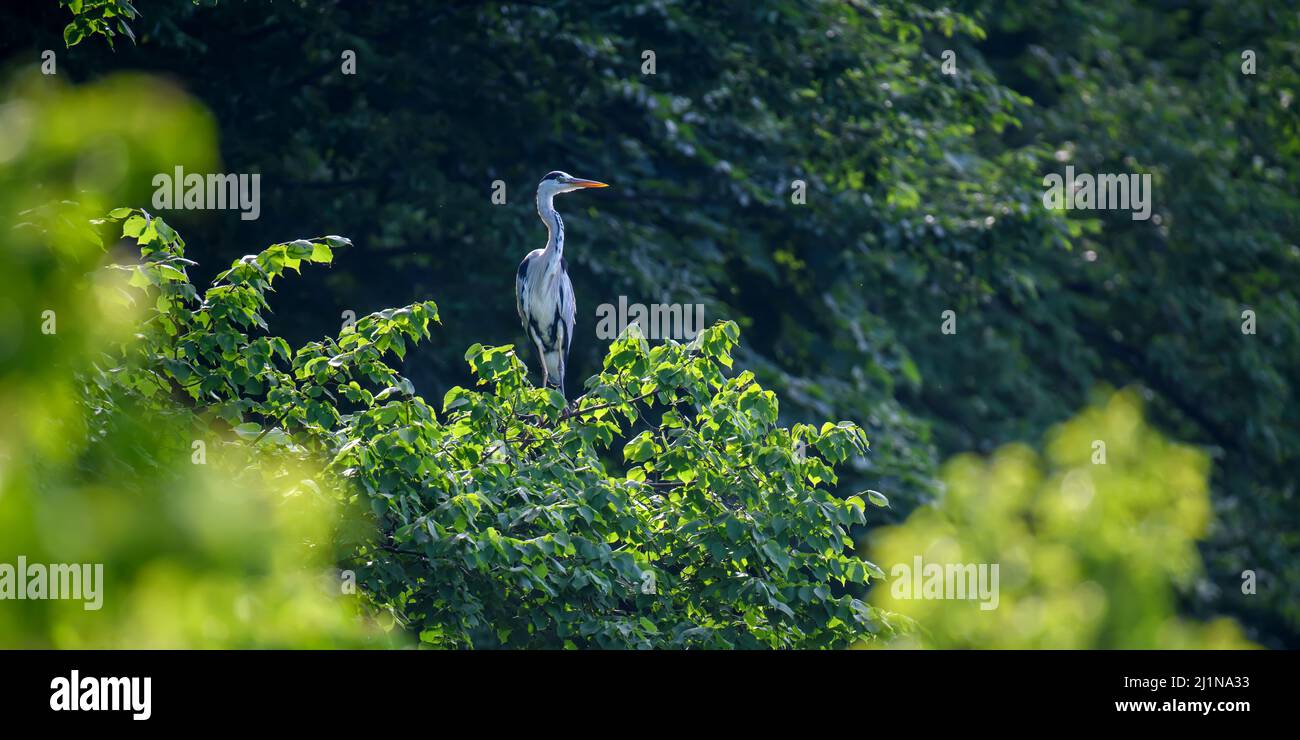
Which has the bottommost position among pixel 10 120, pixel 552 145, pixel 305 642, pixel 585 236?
pixel 305 642

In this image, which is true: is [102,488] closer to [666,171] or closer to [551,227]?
[551,227]

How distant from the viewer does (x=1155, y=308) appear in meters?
18.5

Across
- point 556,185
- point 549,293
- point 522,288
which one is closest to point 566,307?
point 549,293

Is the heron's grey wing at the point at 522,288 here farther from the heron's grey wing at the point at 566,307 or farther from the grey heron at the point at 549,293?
the heron's grey wing at the point at 566,307

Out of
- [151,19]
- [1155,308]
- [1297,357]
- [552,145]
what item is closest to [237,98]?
[151,19]

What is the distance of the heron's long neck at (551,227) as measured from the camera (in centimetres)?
1095

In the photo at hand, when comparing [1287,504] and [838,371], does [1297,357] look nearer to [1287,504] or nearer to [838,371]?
[1287,504]

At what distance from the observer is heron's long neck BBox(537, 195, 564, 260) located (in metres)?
10.9

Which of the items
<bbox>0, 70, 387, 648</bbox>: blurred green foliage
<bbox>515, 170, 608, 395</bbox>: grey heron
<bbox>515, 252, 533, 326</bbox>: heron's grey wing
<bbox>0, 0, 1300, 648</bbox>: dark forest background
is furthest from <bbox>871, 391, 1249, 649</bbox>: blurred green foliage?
<bbox>0, 0, 1300, 648</bbox>: dark forest background

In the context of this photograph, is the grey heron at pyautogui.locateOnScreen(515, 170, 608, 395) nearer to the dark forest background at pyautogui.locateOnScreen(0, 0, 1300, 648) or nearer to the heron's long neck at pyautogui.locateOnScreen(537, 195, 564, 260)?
the heron's long neck at pyautogui.locateOnScreen(537, 195, 564, 260)

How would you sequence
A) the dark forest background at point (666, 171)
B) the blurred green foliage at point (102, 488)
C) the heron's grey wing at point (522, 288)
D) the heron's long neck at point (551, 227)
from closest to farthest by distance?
the blurred green foliage at point (102, 488)
the heron's long neck at point (551, 227)
the heron's grey wing at point (522, 288)
the dark forest background at point (666, 171)

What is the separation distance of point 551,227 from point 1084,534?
958 centimetres

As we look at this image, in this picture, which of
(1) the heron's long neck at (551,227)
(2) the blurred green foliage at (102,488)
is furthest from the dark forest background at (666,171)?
(2) the blurred green foliage at (102,488)

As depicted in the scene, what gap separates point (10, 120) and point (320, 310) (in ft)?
39.1
